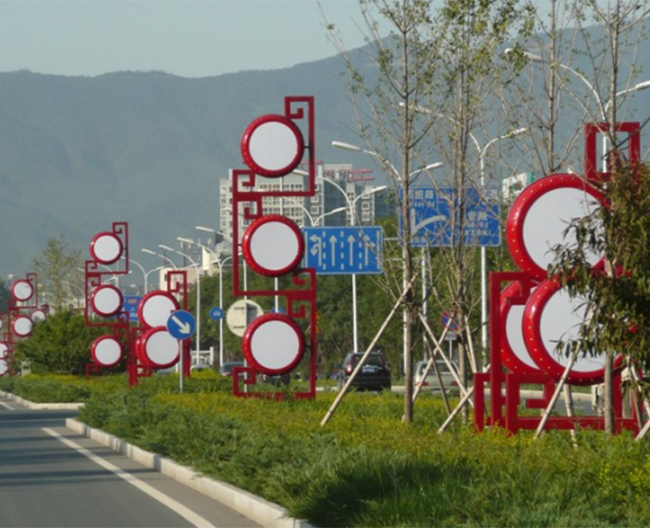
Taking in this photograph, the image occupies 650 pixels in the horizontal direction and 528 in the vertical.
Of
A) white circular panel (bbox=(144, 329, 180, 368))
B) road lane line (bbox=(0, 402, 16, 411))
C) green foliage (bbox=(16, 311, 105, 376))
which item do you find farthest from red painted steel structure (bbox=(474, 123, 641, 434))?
green foliage (bbox=(16, 311, 105, 376))

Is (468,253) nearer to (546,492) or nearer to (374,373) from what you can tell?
(546,492)

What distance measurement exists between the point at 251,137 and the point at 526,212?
11.4 metres

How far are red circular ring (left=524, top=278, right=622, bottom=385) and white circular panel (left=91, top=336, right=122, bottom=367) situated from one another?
36379 mm

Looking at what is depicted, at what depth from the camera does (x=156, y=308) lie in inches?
1845

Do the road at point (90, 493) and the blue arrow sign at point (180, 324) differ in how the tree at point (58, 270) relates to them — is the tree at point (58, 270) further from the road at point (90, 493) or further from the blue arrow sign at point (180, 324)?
the road at point (90, 493)

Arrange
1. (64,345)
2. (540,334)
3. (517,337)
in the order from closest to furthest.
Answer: (540,334)
(517,337)
(64,345)

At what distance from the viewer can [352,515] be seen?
1252cm

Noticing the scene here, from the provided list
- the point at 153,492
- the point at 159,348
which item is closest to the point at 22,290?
the point at 159,348

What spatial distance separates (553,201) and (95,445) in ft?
42.5

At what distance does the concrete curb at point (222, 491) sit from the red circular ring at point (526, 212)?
396cm

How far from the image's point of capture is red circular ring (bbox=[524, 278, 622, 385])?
669 inches

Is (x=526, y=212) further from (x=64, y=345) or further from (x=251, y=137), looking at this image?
(x=64, y=345)

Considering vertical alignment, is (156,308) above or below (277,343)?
above

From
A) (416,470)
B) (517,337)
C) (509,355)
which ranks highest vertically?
(517,337)
